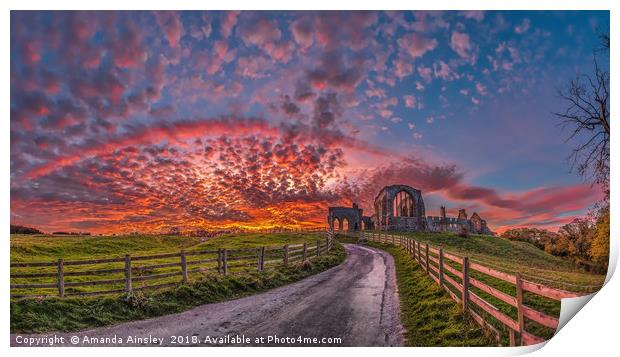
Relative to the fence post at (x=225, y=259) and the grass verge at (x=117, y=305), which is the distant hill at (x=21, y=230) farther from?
the fence post at (x=225, y=259)

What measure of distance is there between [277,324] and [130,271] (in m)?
4.94

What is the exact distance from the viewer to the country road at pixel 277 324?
8656mm

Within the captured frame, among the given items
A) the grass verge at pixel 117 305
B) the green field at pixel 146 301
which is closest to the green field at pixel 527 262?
the green field at pixel 146 301

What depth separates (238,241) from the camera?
3600 cm

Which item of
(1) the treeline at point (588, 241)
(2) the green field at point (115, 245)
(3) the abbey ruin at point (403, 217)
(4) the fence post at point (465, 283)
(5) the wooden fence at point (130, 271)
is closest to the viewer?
(4) the fence post at point (465, 283)

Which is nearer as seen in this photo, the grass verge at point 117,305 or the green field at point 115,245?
the grass verge at point 117,305

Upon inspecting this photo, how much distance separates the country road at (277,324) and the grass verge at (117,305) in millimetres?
328

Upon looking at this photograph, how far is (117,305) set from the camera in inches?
411

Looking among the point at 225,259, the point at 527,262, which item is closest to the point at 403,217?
the point at 527,262

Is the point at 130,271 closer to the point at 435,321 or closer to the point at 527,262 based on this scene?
the point at 435,321

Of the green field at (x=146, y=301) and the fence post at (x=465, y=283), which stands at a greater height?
the fence post at (x=465, y=283)

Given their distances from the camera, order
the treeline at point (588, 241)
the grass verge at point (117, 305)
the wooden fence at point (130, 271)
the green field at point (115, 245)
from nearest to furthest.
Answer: the grass verge at point (117, 305) → the treeline at point (588, 241) → the wooden fence at point (130, 271) → the green field at point (115, 245)

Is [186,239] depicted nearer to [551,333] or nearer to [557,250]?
[557,250]
